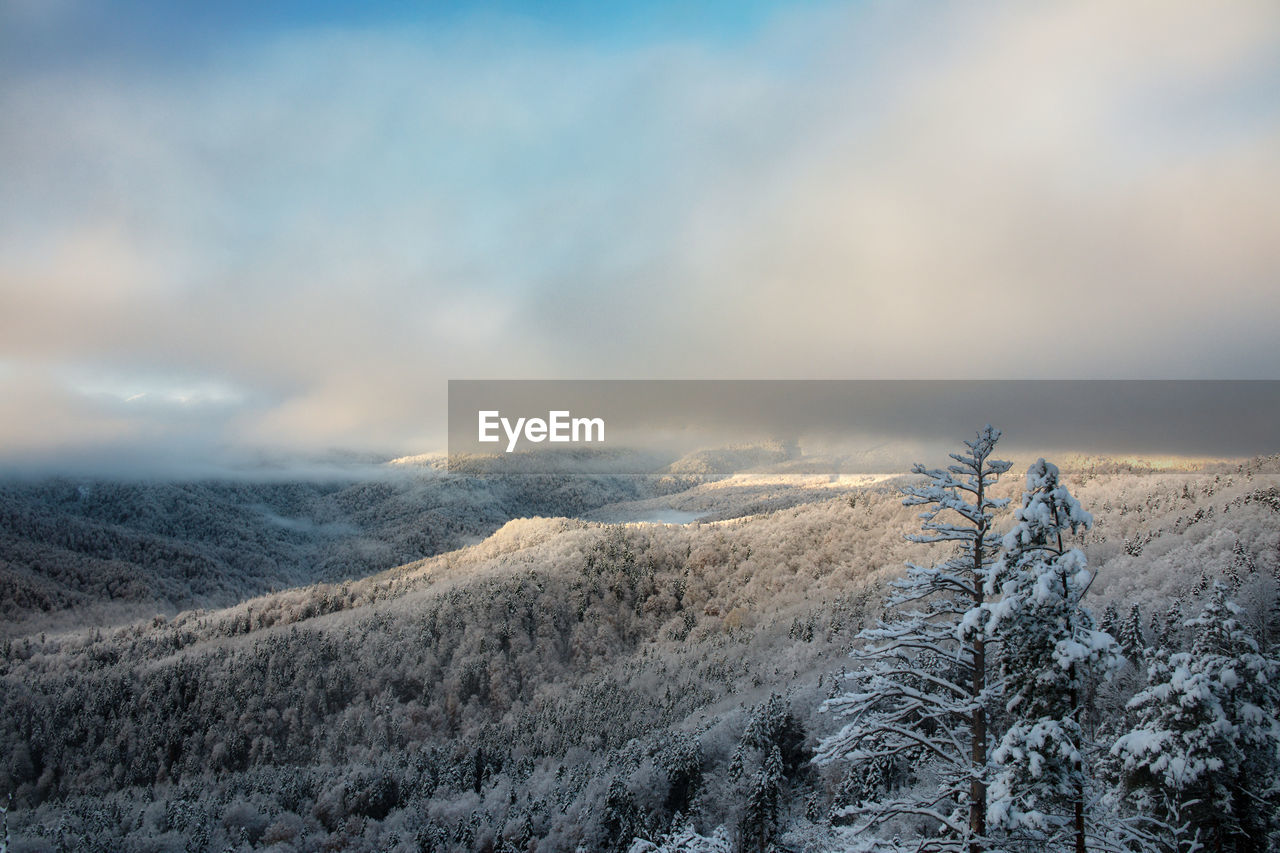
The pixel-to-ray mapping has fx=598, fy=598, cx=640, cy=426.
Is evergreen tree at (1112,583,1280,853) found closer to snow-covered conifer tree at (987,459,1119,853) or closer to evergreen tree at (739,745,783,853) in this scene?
snow-covered conifer tree at (987,459,1119,853)

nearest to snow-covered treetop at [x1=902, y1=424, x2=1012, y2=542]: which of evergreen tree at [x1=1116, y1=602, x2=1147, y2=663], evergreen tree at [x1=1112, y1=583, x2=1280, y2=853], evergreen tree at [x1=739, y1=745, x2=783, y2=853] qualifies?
evergreen tree at [x1=1112, y1=583, x2=1280, y2=853]

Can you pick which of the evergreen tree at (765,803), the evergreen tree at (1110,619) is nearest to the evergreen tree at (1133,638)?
the evergreen tree at (1110,619)

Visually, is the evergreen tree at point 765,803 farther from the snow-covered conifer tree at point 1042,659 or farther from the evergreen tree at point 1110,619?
the snow-covered conifer tree at point 1042,659

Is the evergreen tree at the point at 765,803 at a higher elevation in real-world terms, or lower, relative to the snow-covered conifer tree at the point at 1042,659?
lower

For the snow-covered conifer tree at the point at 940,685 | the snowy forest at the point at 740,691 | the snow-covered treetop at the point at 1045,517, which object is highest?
the snow-covered treetop at the point at 1045,517

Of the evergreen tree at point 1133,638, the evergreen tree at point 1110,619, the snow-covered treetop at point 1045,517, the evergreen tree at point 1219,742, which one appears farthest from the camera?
the evergreen tree at point 1110,619

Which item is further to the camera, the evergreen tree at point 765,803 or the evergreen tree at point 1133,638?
the evergreen tree at point 1133,638

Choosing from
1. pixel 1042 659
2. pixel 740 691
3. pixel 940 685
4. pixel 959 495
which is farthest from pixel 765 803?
pixel 959 495

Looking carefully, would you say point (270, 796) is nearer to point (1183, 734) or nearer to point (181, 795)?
point (181, 795)
